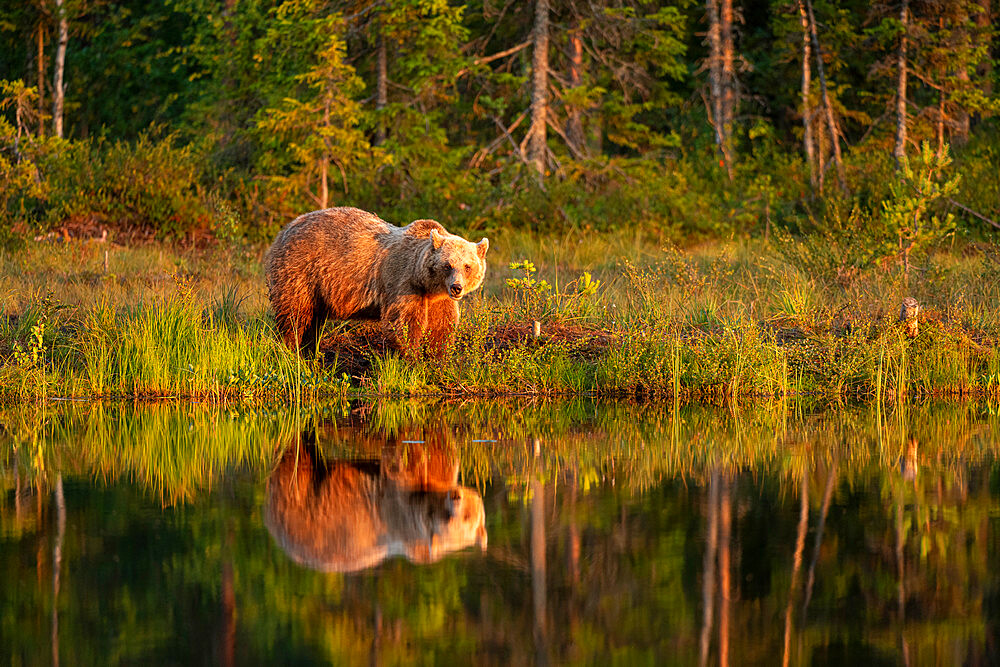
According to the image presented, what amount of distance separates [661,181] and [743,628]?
20.5 meters

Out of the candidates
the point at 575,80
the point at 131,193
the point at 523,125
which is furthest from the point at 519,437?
the point at 523,125

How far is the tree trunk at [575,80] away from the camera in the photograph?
2653 centimetres

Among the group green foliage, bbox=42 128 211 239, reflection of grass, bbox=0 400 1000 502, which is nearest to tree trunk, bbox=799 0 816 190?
green foliage, bbox=42 128 211 239

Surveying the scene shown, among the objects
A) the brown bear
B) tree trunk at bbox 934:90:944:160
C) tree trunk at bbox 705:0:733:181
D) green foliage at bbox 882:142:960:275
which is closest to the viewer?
the brown bear

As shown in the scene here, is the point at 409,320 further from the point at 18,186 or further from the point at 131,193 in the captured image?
the point at 18,186

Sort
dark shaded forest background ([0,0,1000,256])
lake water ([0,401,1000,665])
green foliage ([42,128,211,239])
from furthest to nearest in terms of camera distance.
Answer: dark shaded forest background ([0,0,1000,256]) < green foliage ([42,128,211,239]) < lake water ([0,401,1000,665])

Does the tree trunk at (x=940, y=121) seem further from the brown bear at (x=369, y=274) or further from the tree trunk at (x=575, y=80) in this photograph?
the brown bear at (x=369, y=274)

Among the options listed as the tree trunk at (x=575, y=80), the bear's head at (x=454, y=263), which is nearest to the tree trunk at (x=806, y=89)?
the tree trunk at (x=575, y=80)

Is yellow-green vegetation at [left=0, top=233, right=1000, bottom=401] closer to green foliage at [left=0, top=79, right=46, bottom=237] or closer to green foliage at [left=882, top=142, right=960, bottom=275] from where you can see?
green foliage at [left=882, top=142, right=960, bottom=275]

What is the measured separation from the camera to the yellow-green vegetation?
37.0ft

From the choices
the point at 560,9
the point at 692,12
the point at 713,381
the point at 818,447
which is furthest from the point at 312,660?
the point at 692,12

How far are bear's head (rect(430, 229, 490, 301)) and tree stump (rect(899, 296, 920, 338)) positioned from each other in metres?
4.19

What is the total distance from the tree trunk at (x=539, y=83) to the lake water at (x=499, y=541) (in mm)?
15036

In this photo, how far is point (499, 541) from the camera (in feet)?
20.5
